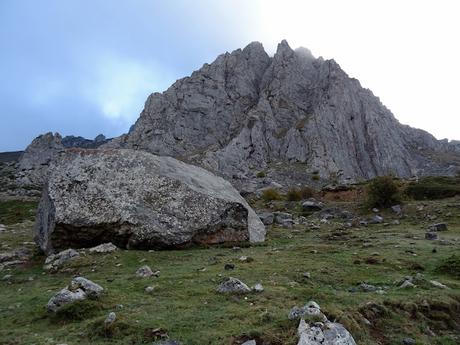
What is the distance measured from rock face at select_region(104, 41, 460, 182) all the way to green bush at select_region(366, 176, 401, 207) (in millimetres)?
66095

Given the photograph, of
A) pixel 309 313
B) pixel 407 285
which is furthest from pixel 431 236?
pixel 309 313

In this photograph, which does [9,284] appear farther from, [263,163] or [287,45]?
[287,45]

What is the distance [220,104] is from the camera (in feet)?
433

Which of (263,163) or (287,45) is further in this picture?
(287,45)

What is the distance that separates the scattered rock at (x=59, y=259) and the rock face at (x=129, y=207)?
127 centimetres

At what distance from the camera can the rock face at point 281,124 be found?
365ft

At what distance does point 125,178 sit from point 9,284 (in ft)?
22.3

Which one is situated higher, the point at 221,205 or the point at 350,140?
the point at 350,140

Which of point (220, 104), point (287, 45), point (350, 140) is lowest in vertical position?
point (350, 140)

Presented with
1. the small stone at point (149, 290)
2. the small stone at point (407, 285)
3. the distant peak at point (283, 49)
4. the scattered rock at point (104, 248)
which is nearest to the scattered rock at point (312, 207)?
the scattered rock at point (104, 248)

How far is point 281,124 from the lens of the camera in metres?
122

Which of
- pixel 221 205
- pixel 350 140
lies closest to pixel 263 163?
pixel 350 140

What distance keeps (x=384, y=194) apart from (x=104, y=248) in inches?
831

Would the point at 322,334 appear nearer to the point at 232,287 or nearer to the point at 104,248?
the point at 232,287
